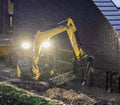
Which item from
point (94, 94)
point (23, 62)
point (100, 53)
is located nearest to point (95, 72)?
point (100, 53)

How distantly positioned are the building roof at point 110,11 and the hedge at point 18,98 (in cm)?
395

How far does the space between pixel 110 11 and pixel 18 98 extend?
514 cm

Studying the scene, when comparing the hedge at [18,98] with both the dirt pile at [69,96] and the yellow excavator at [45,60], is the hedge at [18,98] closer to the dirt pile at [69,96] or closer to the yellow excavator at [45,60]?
the dirt pile at [69,96]

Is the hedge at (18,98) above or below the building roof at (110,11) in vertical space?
below

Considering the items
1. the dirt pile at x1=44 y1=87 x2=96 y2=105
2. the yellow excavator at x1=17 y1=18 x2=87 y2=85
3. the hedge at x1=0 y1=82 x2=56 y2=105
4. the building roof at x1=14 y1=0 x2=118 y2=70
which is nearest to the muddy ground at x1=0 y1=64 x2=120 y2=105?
the dirt pile at x1=44 y1=87 x2=96 y2=105

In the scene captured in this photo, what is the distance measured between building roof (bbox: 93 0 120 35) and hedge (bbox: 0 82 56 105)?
13.0 ft

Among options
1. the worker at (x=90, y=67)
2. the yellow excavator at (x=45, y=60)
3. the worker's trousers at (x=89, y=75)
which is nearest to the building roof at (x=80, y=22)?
the yellow excavator at (x=45, y=60)

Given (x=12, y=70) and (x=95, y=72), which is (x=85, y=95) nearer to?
(x=95, y=72)

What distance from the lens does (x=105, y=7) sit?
14.6 m

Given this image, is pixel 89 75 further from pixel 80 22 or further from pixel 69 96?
pixel 80 22

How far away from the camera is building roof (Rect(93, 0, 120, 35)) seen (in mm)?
13656

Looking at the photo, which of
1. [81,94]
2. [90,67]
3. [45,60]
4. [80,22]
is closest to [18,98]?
[81,94]

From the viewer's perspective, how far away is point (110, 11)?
14.4m

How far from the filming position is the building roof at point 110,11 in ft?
44.8
